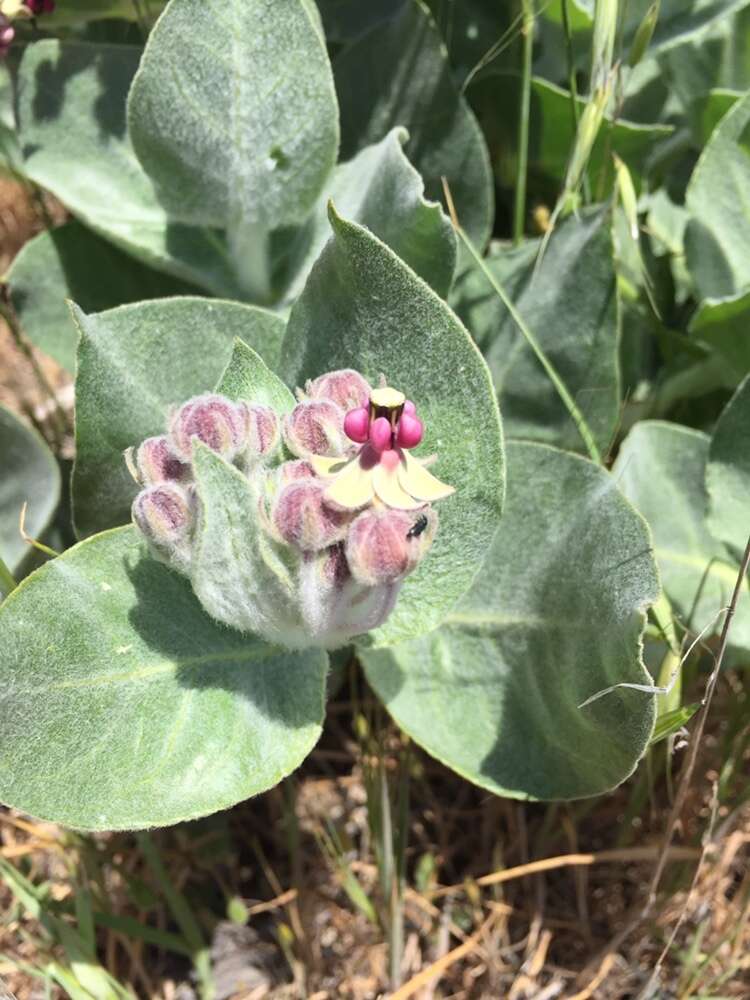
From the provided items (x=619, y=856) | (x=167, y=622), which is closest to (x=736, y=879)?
(x=619, y=856)

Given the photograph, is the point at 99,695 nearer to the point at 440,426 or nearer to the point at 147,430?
the point at 147,430

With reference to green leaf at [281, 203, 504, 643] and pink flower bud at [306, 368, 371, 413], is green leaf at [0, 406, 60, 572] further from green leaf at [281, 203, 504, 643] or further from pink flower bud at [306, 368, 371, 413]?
pink flower bud at [306, 368, 371, 413]

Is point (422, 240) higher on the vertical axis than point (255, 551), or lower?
higher

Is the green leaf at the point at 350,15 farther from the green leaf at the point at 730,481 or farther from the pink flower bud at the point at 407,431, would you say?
the pink flower bud at the point at 407,431

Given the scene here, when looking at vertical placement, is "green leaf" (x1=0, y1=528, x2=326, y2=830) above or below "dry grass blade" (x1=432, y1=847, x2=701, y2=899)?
above

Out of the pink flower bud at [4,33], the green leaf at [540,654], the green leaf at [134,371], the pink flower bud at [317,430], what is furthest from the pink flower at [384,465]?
the pink flower bud at [4,33]

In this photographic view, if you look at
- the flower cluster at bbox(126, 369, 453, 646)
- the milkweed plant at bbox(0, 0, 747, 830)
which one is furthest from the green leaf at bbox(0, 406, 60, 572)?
the flower cluster at bbox(126, 369, 453, 646)

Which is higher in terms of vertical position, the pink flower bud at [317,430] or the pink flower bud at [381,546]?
the pink flower bud at [317,430]
